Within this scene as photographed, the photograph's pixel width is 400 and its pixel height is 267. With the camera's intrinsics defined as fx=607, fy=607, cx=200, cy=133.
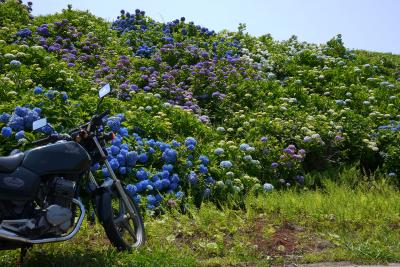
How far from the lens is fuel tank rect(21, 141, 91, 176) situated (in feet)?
13.8

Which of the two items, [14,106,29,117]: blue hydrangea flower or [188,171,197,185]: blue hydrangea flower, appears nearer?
[14,106,29,117]: blue hydrangea flower

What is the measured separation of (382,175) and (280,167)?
4.53ft

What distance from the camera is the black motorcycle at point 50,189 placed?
4.09m

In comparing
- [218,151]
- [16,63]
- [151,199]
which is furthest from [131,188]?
[16,63]

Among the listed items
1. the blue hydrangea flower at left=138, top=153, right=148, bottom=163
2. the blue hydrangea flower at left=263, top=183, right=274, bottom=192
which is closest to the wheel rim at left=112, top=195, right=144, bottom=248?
the blue hydrangea flower at left=138, top=153, right=148, bottom=163

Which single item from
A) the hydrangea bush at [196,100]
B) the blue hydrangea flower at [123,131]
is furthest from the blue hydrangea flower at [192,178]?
the blue hydrangea flower at [123,131]

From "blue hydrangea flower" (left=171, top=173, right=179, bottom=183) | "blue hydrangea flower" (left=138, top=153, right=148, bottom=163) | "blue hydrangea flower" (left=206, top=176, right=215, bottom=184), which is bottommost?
"blue hydrangea flower" (left=206, top=176, right=215, bottom=184)

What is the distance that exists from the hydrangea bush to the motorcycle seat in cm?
132

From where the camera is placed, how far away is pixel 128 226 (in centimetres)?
489

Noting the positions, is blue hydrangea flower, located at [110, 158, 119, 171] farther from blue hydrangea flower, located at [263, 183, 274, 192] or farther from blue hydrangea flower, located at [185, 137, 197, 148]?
blue hydrangea flower, located at [263, 183, 274, 192]

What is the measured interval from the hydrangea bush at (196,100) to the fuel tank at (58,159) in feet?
3.78

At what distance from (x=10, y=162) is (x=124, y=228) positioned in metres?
1.16

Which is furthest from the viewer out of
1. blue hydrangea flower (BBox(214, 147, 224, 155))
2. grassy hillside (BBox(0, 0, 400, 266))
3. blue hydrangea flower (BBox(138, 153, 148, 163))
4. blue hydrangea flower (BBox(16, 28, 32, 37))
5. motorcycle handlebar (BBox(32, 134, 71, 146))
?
blue hydrangea flower (BBox(16, 28, 32, 37))

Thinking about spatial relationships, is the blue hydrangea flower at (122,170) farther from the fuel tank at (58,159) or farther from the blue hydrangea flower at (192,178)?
the fuel tank at (58,159)
